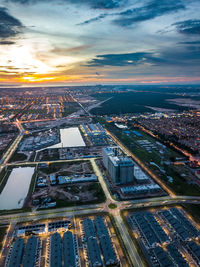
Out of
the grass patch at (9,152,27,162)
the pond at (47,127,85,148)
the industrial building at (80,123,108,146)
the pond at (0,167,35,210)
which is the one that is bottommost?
the pond at (0,167,35,210)

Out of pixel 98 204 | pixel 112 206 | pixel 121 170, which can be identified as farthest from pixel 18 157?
pixel 112 206

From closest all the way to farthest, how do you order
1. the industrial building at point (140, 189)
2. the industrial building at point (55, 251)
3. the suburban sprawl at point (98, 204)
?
the industrial building at point (55, 251) < the suburban sprawl at point (98, 204) < the industrial building at point (140, 189)

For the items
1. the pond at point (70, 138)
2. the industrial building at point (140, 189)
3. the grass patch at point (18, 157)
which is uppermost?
the pond at point (70, 138)

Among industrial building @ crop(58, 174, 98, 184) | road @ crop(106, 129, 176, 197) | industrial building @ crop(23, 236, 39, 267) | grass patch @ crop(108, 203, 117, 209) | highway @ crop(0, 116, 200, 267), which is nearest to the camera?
industrial building @ crop(23, 236, 39, 267)

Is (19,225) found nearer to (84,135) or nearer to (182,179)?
(182,179)

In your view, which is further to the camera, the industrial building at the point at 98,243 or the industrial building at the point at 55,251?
the industrial building at the point at 98,243

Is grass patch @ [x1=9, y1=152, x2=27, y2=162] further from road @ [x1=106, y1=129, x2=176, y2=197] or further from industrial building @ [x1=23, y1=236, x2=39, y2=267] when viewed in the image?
road @ [x1=106, y1=129, x2=176, y2=197]

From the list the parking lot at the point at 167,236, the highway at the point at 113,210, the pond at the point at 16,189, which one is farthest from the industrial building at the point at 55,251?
the pond at the point at 16,189

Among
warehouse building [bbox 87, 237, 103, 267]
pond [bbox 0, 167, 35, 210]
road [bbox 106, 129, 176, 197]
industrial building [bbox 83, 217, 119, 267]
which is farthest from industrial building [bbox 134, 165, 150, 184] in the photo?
pond [bbox 0, 167, 35, 210]

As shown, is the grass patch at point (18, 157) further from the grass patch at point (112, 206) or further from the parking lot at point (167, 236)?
the parking lot at point (167, 236)

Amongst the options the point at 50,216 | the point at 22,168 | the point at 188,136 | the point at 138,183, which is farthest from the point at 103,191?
the point at 188,136

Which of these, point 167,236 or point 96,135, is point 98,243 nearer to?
point 167,236

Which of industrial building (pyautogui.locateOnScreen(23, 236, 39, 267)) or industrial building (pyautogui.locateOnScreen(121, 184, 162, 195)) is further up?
industrial building (pyautogui.locateOnScreen(121, 184, 162, 195))
